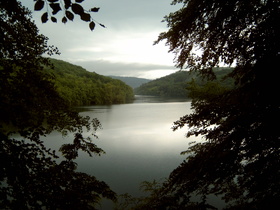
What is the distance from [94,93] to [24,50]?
64436 mm

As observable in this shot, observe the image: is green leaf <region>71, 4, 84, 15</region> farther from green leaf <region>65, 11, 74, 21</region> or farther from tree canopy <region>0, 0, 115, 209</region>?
tree canopy <region>0, 0, 115, 209</region>

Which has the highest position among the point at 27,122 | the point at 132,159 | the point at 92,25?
the point at 92,25

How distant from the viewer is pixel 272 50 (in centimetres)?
250

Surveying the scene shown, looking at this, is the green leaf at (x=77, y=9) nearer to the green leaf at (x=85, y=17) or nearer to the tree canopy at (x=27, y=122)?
the green leaf at (x=85, y=17)

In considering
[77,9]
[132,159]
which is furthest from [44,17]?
[132,159]

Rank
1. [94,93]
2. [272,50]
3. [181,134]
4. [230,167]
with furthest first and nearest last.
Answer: [94,93] < [181,134] < [230,167] < [272,50]

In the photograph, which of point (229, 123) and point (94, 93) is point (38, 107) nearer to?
point (229, 123)

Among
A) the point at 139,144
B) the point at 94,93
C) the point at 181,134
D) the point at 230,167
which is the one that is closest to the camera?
the point at 230,167

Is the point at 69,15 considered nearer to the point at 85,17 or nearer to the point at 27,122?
the point at 85,17

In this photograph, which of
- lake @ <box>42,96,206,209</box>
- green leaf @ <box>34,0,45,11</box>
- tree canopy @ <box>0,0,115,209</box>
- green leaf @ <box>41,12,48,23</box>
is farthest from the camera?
lake @ <box>42,96,206,209</box>

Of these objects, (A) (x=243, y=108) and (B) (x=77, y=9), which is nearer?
(B) (x=77, y=9)

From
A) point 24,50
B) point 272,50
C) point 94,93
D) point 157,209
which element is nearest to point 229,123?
point 272,50

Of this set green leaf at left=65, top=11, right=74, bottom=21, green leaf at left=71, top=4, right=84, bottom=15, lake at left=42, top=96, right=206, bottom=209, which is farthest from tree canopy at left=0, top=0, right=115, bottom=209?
lake at left=42, top=96, right=206, bottom=209

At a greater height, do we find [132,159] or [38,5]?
[38,5]
